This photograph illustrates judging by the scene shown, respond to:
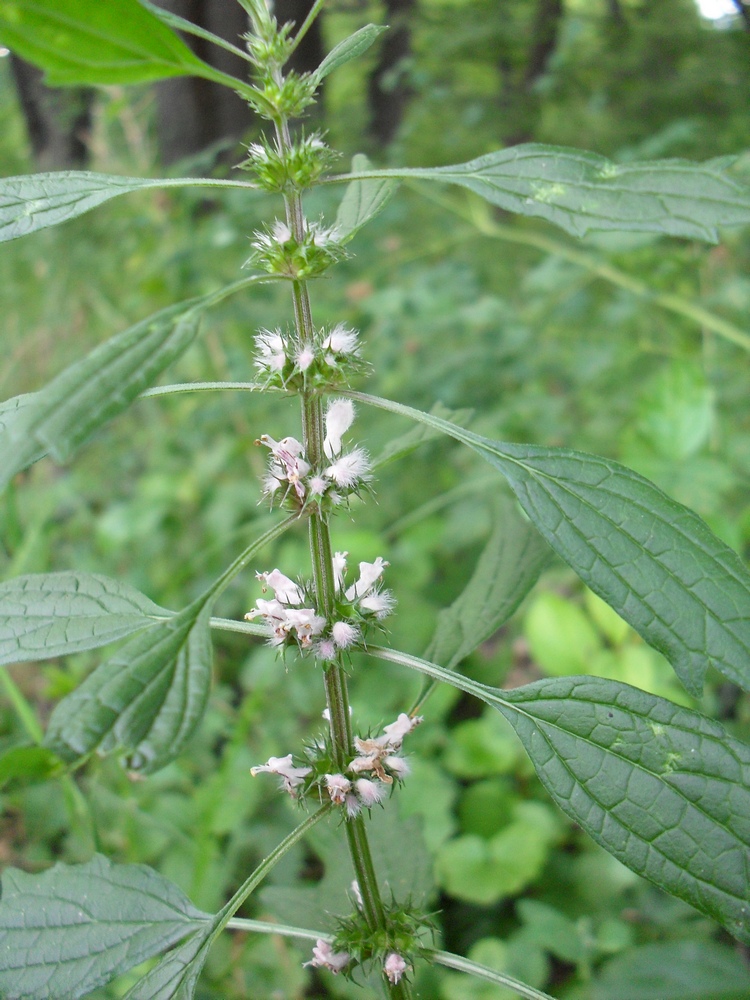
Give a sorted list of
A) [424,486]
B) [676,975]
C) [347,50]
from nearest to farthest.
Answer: [347,50] < [676,975] < [424,486]

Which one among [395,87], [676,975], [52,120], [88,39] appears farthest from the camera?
[395,87]

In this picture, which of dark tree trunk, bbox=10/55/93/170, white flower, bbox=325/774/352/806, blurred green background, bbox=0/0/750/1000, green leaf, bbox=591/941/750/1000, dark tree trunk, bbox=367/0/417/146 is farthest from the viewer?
dark tree trunk, bbox=367/0/417/146

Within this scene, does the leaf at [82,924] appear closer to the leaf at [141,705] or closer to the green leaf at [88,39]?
the leaf at [141,705]

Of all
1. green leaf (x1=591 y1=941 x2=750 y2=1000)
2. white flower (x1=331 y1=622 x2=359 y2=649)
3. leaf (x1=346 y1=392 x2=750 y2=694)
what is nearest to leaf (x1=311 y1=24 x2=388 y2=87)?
leaf (x1=346 y1=392 x2=750 y2=694)

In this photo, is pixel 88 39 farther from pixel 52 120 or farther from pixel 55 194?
pixel 52 120

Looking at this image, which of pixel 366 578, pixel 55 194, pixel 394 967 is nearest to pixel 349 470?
pixel 366 578

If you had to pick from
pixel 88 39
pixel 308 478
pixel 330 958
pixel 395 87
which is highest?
pixel 395 87

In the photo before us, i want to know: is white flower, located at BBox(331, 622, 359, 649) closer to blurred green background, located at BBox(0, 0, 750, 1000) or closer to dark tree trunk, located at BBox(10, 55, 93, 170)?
blurred green background, located at BBox(0, 0, 750, 1000)
